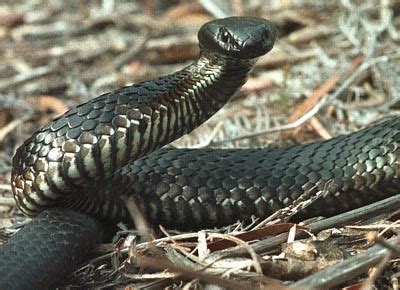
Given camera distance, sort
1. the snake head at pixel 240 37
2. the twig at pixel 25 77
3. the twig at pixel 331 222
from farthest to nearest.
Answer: the twig at pixel 25 77, the snake head at pixel 240 37, the twig at pixel 331 222

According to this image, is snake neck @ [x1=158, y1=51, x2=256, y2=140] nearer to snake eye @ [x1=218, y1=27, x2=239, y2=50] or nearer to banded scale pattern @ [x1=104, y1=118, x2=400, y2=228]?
snake eye @ [x1=218, y1=27, x2=239, y2=50]

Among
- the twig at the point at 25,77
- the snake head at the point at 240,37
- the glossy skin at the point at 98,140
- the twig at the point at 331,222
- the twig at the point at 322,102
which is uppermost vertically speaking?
the twig at the point at 25,77

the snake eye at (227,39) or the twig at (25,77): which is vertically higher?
the twig at (25,77)

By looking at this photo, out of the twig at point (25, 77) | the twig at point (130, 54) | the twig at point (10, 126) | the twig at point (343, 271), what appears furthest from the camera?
the twig at point (130, 54)

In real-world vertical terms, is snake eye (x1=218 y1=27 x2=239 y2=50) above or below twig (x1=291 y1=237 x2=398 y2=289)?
above

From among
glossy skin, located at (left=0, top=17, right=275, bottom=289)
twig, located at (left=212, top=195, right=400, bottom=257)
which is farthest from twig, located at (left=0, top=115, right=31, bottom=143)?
twig, located at (left=212, top=195, right=400, bottom=257)

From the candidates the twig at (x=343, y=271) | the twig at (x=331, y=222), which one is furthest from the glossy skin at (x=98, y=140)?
the twig at (x=343, y=271)

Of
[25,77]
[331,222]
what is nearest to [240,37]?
[331,222]

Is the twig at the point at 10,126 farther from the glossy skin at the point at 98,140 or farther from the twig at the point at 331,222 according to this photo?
the twig at the point at 331,222
